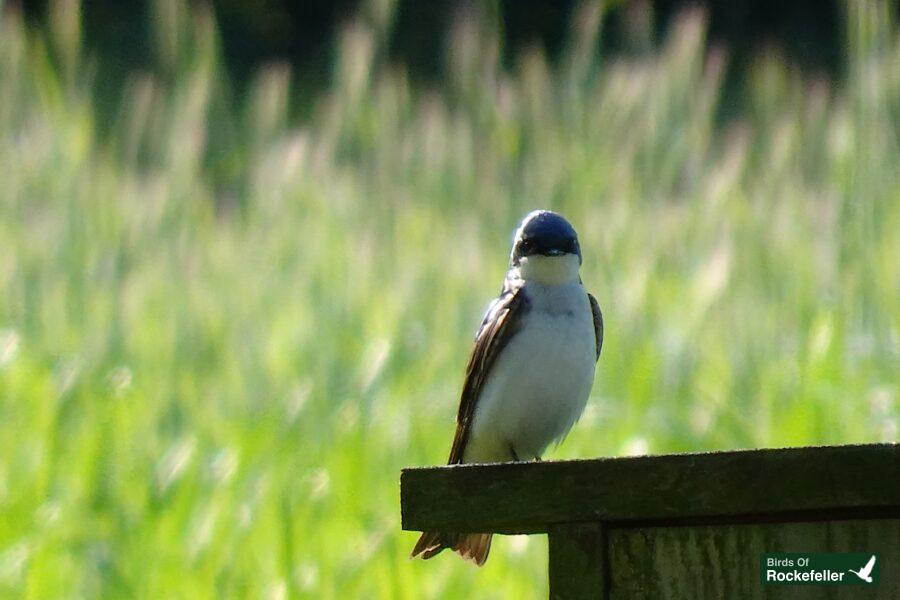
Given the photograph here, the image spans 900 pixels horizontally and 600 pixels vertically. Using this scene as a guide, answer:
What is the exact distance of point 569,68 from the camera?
3572 mm

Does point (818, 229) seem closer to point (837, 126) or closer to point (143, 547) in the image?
point (837, 126)

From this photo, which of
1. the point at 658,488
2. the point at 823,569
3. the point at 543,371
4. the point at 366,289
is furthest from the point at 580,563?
the point at 366,289

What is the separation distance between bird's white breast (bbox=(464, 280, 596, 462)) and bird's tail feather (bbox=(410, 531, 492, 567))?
8.5 inches

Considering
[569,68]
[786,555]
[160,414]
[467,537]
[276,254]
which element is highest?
[569,68]

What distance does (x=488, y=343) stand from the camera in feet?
7.93

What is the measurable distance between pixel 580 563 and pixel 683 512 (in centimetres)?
13

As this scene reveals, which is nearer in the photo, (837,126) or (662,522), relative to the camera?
(662,522)

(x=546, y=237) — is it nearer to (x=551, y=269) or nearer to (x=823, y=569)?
(x=551, y=269)

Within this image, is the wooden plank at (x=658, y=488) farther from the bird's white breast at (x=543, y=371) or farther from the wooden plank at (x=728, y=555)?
the bird's white breast at (x=543, y=371)

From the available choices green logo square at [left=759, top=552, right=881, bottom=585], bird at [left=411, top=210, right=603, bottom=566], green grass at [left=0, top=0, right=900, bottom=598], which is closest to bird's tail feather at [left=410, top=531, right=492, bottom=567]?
bird at [left=411, top=210, right=603, bottom=566]

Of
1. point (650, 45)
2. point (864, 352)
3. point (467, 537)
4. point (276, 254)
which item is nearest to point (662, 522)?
point (467, 537)

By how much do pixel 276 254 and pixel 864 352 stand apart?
1.46m

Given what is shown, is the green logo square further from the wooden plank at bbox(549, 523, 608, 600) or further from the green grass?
the green grass

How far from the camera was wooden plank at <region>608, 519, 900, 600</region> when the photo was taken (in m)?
1.61
